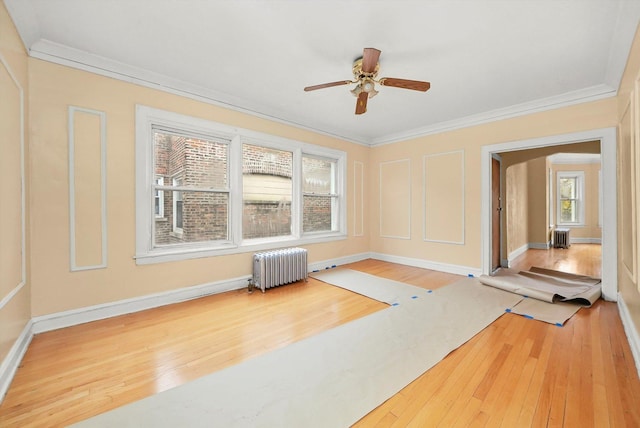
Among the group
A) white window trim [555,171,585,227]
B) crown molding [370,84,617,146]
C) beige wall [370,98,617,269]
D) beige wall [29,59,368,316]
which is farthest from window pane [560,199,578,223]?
beige wall [29,59,368,316]

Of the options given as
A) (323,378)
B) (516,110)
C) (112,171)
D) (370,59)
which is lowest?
(323,378)

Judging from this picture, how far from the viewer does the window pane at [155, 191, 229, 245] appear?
3.29 meters

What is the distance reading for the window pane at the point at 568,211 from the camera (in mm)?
A: 8445

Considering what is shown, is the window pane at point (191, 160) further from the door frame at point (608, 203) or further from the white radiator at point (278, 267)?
the door frame at point (608, 203)

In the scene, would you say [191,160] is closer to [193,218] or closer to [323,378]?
[193,218]

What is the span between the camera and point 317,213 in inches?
202

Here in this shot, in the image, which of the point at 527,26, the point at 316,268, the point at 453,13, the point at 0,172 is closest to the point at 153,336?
the point at 0,172

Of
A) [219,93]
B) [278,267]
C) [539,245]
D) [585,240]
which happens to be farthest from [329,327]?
[585,240]

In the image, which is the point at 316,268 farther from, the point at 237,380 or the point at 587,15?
the point at 587,15

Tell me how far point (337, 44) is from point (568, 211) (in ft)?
33.3

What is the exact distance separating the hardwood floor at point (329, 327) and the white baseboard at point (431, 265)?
1540mm

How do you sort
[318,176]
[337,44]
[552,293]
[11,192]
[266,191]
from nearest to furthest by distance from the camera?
[11,192]
[337,44]
[552,293]
[266,191]
[318,176]

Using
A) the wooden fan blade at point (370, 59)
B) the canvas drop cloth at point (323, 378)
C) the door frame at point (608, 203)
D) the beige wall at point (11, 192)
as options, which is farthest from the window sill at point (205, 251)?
the door frame at point (608, 203)

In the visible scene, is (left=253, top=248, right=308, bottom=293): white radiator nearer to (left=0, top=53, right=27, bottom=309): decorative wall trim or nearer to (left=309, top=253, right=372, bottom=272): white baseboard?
(left=309, top=253, right=372, bottom=272): white baseboard
